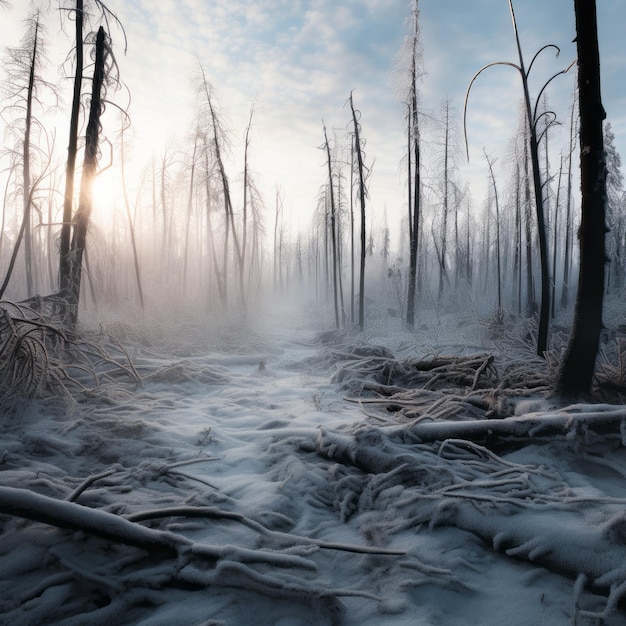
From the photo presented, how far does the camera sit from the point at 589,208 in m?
3.20

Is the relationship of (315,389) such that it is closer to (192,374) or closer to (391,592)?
(192,374)

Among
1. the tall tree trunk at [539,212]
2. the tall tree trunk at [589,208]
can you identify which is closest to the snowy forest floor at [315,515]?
the tall tree trunk at [589,208]

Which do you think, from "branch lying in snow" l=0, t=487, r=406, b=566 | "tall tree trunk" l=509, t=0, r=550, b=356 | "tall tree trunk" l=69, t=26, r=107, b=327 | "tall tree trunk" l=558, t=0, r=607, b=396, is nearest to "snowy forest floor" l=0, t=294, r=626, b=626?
"branch lying in snow" l=0, t=487, r=406, b=566

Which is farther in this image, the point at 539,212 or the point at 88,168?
the point at 539,212

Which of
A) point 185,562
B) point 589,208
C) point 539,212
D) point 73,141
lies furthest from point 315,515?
point 539,212

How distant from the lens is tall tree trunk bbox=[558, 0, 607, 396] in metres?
3.19

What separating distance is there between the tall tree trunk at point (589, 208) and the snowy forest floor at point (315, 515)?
0.45 meters

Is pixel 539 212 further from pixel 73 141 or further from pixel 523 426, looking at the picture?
pixel 73 141

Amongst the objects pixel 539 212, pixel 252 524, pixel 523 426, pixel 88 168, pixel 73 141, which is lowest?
pixel 252 524

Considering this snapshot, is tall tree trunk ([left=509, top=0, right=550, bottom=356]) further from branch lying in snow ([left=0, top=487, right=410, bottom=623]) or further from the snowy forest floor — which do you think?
branch lying in snow ([left=0, top=487, right=410, bottom=623])

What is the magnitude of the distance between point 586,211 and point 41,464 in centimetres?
499

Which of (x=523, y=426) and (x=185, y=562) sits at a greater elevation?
(x=523, y=426)

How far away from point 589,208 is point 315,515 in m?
3.53

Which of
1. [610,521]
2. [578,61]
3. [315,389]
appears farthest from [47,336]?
[578,61]
